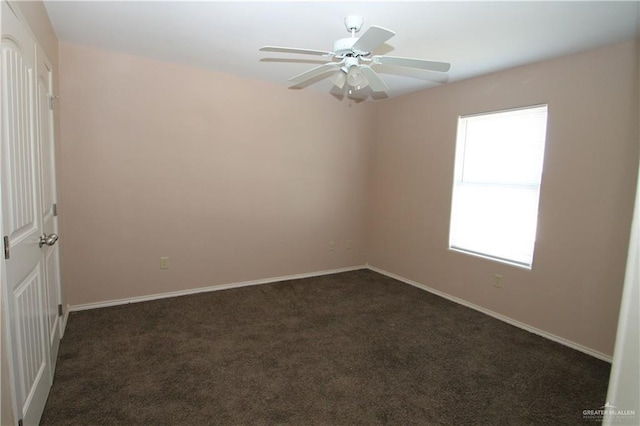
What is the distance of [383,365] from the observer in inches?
Result: 97.8

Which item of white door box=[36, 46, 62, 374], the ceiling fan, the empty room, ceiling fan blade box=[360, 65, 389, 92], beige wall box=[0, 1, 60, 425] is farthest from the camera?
ceiling fan blade box=[360, 65, 389, 92]

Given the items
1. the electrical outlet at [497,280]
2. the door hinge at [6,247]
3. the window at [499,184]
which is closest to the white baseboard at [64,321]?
the door hinge at [6,247]

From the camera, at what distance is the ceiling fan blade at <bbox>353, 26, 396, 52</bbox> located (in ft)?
5.40

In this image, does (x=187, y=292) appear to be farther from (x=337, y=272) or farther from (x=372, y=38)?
(x=372, y=38)

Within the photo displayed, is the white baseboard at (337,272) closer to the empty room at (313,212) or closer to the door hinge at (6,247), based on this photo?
the empty room at (313,212)

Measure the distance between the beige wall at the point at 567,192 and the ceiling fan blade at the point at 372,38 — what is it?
6.68 ft

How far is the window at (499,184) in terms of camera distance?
123 inches

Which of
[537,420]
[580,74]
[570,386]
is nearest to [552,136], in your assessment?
[580,74]

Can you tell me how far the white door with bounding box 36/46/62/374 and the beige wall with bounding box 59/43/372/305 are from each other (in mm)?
568

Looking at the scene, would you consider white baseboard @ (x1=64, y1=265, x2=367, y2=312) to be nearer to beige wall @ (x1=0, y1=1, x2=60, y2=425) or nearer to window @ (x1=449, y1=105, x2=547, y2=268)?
beige wall @ (x1=0, y1=1, x2=60, y2=425)

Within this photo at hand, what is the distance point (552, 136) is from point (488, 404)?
227cm

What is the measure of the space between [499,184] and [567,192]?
0.63 metres

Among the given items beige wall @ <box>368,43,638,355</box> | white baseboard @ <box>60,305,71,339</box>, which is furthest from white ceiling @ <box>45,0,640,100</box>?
white baseboard @ <box>60,305,71,339</box>

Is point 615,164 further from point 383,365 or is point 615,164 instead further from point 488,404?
point 383,365
